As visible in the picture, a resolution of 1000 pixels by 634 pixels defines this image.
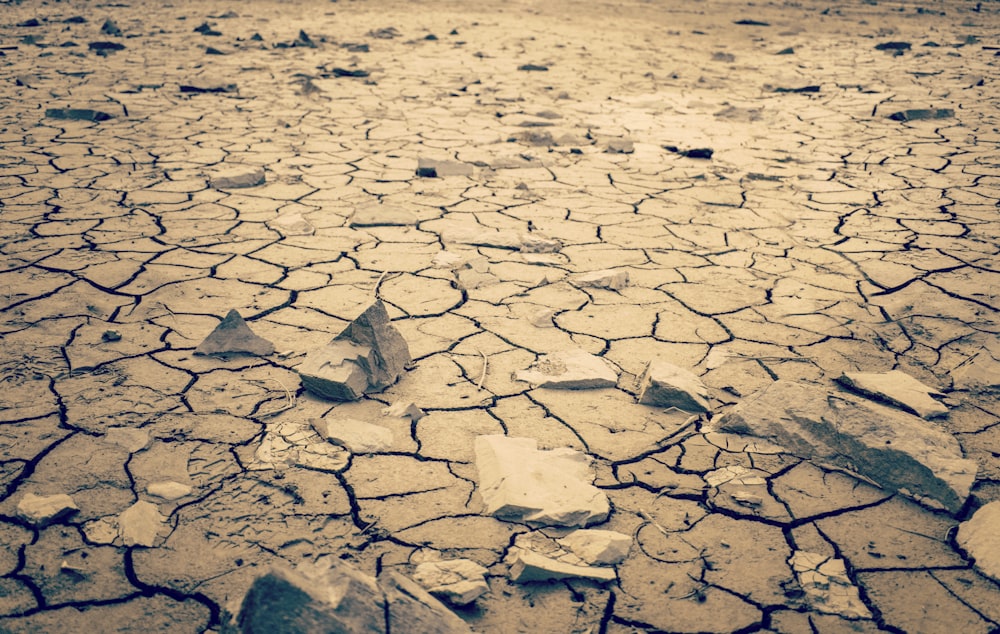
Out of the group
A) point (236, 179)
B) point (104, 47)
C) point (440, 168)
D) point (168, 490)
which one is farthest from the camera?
point (104, 47)

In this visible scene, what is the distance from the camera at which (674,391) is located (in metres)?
2.06

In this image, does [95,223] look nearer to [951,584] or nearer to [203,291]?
[203,291]

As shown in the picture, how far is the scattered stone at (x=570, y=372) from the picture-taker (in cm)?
218

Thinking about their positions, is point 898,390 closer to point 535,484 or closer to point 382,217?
point 535,484

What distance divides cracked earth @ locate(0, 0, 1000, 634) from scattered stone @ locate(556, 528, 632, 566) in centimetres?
4

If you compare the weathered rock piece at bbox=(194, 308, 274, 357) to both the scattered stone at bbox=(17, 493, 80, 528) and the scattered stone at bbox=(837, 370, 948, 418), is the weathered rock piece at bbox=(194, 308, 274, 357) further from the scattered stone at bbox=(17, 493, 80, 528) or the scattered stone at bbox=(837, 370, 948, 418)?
the scattered stone at bbox=(837, 370, 948, 418)

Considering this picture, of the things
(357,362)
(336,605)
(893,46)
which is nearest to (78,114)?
(357,362)

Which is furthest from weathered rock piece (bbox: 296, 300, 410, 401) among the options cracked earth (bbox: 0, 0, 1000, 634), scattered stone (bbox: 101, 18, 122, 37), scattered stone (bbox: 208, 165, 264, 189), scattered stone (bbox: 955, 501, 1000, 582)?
scattered stone (bbox: 101, 18, 122, 37)

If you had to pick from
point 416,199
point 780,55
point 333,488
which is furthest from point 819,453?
point 780,55

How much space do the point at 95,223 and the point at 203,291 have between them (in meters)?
0.92

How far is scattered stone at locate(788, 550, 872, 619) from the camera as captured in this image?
1430 millimetres

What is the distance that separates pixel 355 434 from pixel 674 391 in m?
0.89

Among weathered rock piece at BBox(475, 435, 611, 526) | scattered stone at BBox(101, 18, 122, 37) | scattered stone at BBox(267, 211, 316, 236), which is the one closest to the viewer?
weathered rock piece at BBox(475, 435, 611, 526)

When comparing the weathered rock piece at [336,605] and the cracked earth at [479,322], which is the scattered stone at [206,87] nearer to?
the cracked earth at [479,322]
